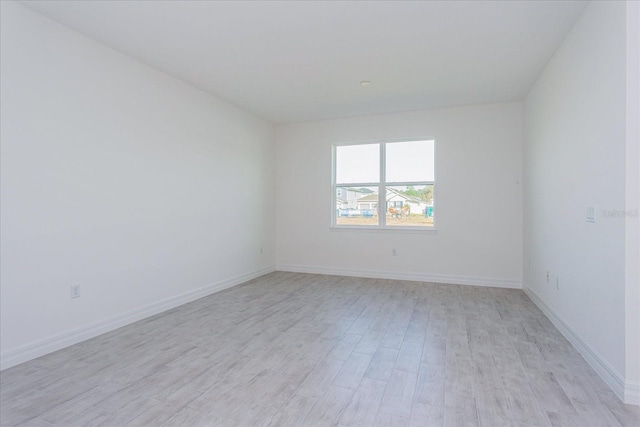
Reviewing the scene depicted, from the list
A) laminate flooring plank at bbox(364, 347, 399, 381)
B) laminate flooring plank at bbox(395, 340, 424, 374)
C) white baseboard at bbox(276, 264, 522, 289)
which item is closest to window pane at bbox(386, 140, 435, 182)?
white baseboard at bbox(276, 264, 522, 289)

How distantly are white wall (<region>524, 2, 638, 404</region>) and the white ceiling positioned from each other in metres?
0.35

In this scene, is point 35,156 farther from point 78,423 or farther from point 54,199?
point 78,423

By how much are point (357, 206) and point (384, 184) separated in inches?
23.0

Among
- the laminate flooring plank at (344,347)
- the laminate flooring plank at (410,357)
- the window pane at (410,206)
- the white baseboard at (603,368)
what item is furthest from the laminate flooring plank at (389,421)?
the window pane at (410,206)

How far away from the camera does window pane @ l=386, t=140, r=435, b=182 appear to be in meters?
5.32

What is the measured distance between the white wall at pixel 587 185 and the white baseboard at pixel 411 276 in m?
1.04

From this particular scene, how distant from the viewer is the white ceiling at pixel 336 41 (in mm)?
2578

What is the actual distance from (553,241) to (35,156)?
451cm

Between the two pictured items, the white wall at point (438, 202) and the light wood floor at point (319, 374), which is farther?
the white wall at point (438, 202)

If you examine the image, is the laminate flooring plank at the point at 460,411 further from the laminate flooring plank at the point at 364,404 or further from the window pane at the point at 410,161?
the window pane at the point at 410,161

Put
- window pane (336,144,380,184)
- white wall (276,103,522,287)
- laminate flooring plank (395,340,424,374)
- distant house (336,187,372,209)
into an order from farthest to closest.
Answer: distant house (336,187,372,209) < window pane (336,144,380,184) < white wall (276,103,522,287) < laminate flooring plank (395,340,424,374)

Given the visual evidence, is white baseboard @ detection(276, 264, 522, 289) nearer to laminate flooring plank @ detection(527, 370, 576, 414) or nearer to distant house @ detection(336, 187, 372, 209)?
distant house @ detection(336, 187, 372, 209)

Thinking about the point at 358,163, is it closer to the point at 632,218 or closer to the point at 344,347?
the point at 344,347

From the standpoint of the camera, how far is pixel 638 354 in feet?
6.32
